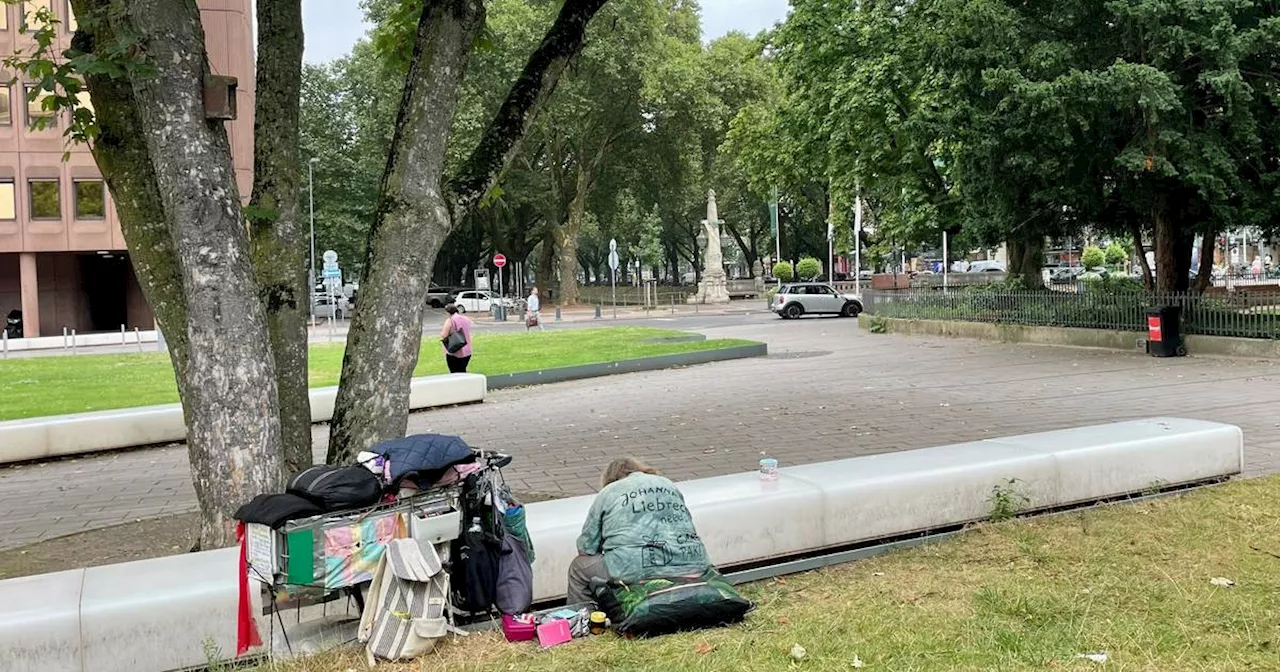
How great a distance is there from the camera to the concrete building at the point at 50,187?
125ft

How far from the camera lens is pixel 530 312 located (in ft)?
107

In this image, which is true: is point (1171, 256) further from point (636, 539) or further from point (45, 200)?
point (45, 200)

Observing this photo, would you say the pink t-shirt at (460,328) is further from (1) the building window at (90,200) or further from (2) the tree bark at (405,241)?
(1) the building window at (90,200)

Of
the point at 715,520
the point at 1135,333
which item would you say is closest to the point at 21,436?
the point at 715,520

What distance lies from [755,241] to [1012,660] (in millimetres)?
68820

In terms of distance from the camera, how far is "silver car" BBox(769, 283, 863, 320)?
126 feet

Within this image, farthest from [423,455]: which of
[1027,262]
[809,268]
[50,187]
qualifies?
[809,268]

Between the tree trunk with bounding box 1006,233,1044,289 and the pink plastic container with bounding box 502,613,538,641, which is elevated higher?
the tree trunk with bounding box 1006,233,1044,289

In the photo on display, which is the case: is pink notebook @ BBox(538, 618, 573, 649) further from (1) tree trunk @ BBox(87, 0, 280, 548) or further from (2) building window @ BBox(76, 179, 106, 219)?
(2) building window @ BBox(76, 179, 106, 219)

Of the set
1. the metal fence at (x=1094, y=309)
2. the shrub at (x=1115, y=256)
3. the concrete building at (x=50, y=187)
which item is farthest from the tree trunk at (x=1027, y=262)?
the shrub at (x=1115, y=256)

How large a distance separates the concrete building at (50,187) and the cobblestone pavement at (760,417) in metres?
26.4

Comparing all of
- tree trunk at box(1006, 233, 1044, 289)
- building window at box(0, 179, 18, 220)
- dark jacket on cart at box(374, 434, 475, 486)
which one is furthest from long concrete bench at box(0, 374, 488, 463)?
building window at box(0, 179, 18, 220)

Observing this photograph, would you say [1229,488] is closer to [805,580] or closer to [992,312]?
[805,580]

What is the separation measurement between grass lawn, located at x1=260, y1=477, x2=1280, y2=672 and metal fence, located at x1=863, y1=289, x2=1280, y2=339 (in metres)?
13.3
